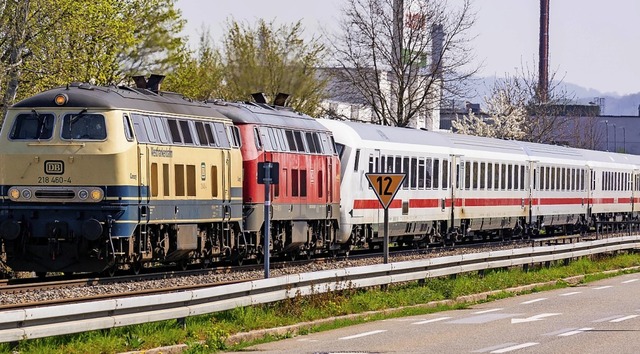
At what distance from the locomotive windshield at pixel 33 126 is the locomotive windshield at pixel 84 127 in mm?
310

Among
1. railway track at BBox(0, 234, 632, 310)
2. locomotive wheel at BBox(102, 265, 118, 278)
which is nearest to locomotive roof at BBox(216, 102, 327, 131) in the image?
railway track at BBox(0, 234, 632, 310)

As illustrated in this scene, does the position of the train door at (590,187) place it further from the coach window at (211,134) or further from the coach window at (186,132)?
the coach window at (186,132)

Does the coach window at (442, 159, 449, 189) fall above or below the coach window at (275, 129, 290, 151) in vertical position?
below

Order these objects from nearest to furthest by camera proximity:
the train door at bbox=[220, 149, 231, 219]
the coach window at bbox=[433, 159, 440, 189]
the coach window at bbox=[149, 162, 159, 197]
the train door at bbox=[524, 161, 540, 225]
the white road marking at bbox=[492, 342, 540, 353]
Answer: the white road marking at bbox=[492, 342, 540, 353], the coach window at bbox=[149, 162, 159, 197], the train door at bbox=[220, 149, 231, 219], the coach window at bbox=[433, 159, 440, 189], the train door at bbox=[524, 161, 540, 225]

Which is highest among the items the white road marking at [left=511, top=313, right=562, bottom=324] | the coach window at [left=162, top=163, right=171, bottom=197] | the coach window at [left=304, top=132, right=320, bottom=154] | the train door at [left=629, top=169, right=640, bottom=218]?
the coach window at [left=304, top=132, right=320, bottom=154]

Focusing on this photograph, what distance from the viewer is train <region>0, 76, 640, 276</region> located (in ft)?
80.7

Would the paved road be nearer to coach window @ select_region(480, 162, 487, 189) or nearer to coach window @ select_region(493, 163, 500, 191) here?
coach window @ select_region(480, 162, 487, 189)

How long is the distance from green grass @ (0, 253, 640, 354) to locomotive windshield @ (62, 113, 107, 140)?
5.67 meters

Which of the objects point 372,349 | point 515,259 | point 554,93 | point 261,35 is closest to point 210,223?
point 515,259

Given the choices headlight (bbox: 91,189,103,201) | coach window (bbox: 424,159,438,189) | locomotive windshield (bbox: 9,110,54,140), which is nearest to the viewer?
headlight (bbox: 91,189,103,201)

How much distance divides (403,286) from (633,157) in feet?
157

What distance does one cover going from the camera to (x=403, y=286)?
25812 mm

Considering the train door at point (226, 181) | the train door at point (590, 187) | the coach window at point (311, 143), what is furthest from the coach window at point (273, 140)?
the train door at point (590, 187)

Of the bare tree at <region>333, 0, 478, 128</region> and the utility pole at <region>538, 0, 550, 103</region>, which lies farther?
the utility pole at <region>538, 0, 550, 103</region>
